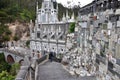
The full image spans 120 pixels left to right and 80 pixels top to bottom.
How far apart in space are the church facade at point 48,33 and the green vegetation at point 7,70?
217 inches

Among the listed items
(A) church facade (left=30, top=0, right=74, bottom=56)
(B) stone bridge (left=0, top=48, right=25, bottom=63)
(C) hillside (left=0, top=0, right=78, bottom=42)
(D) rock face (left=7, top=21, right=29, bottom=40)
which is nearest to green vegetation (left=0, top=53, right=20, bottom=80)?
(B) stone bridge (left=0, top=48, right=25, bottom=63)

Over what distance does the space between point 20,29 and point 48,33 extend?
16.0 meters

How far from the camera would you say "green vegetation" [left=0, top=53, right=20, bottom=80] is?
22850mm

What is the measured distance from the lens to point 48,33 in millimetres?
37969

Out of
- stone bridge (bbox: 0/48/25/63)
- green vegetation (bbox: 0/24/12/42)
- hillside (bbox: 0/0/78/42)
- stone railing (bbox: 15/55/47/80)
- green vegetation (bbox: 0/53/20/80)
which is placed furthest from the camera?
hillside (bbox: 0/0/78/42)

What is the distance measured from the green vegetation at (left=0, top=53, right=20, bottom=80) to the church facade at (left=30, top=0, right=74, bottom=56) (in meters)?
5.50

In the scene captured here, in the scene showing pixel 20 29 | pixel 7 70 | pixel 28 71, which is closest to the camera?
pixel 28 71

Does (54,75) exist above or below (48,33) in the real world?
below

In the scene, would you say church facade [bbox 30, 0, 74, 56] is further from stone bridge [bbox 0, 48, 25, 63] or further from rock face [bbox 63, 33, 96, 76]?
rock face [bbox 63, 33, 96, 76]

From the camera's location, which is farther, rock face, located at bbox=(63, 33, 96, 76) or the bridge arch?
the bridge arch

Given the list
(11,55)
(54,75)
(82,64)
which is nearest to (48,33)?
(11,55)

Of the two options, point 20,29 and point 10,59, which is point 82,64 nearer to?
point 10,59

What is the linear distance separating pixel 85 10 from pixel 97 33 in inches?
110

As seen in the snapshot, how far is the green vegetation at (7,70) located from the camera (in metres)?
22.9
